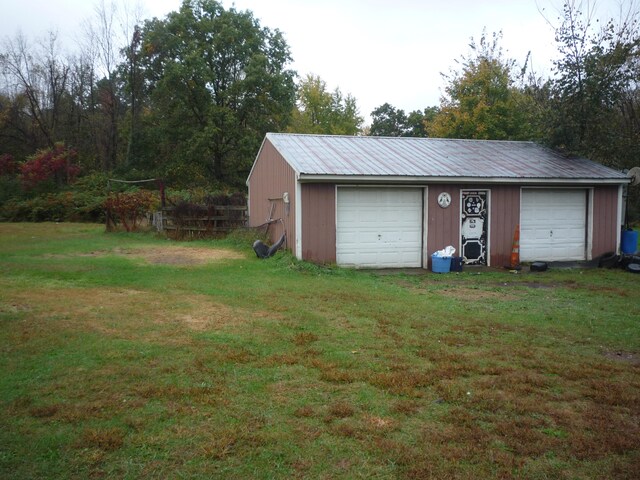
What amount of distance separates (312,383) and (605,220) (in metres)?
12.9

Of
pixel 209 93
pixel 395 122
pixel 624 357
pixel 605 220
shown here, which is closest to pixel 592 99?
pixel 605 220

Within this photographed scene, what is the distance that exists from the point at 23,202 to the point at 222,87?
13129mm

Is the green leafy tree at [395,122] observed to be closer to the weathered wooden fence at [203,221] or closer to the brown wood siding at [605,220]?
the weathered wooden fence at [203,221]

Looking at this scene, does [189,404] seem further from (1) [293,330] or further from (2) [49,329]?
(2) [49,329]

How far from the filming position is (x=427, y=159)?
45.6 ft

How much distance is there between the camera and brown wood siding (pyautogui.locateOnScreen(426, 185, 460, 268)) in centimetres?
1290

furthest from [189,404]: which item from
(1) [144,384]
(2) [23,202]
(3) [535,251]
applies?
(2) [23,202]

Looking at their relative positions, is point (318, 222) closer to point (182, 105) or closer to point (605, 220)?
point (605, 220)

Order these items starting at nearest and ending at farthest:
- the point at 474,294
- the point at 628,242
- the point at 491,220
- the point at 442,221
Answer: the point at 474,294
the point at 442,221
the point at 491,220
the point at 628,242

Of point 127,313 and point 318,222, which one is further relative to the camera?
point 318,222

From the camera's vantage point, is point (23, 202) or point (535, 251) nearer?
point (535, 251)

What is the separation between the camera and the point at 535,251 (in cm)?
1398

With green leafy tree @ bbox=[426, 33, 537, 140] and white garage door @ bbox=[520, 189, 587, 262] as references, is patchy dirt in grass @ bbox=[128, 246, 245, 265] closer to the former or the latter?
white garage door @ bbox=[520, 189, 587, 262]

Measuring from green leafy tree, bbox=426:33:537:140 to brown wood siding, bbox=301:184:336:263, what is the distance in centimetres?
1900
